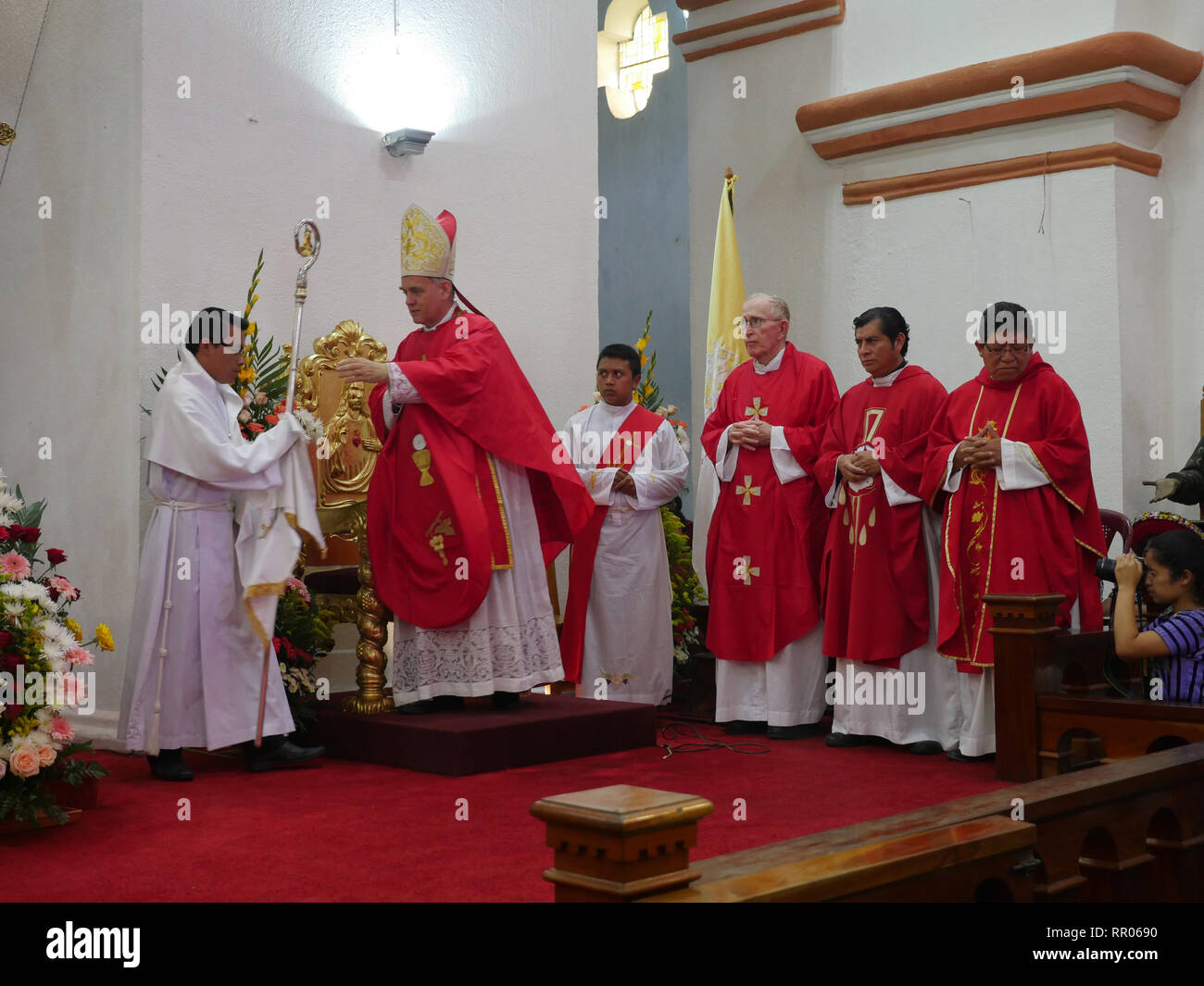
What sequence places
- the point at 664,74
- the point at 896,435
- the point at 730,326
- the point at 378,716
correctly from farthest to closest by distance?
1. the point at 664,74
2. the point at 730,326
3. the point at 896,435
4. the point at 378,716

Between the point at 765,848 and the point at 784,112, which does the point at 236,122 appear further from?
the point at 765,848

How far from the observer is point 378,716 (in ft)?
18.7

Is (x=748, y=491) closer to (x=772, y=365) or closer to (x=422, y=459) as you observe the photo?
(x=772, y=365)

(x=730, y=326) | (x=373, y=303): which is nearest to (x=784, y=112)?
(x=730, y=326)

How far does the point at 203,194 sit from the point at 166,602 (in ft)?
7.27

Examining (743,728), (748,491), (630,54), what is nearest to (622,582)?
(748,491)

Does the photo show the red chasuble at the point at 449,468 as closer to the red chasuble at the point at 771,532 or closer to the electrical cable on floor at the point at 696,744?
the red chasuble at the point at 771,532

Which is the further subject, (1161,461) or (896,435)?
(1161,461)

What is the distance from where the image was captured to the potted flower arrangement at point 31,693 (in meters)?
4.27

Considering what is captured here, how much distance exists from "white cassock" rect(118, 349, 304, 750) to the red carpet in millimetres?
257

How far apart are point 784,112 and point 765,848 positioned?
316 inches

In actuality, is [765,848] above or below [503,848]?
above

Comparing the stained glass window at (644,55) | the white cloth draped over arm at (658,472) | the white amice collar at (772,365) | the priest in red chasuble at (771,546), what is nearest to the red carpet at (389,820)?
the priest in red chasuble at (771,546)

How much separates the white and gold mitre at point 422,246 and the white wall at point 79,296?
4.38 feet
